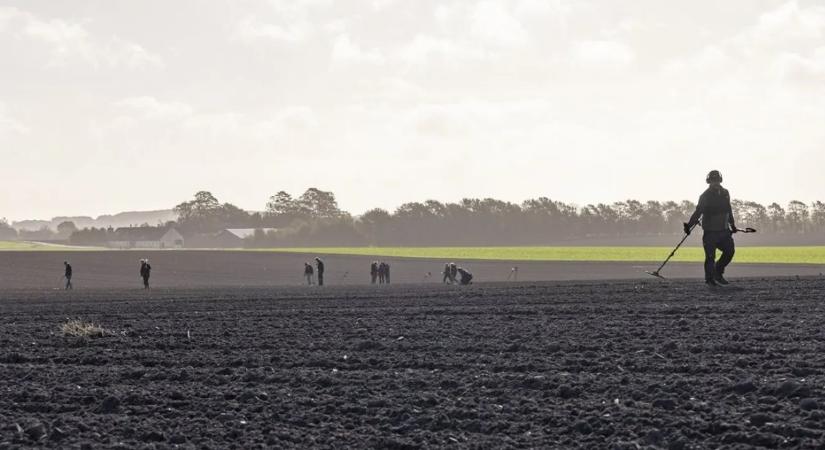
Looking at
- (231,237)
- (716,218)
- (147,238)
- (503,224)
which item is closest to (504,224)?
(503,224)

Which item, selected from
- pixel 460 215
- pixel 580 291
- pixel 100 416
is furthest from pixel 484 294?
pixel 460 215

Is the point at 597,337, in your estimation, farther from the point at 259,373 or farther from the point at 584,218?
the point at 584,218

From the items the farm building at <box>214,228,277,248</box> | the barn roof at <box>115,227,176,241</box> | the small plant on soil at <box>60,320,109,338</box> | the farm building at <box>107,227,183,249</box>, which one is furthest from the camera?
the barn roof at <box>115,227,176,241</box>

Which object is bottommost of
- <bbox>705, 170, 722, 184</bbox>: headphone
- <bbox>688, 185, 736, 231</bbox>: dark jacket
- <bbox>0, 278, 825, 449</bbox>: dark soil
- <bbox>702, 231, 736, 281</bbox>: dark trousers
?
<bbox>0, 278, 825, 449</bbox>: dark soil

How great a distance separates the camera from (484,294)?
1645 cm

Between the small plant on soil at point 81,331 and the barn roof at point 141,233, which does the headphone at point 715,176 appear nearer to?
the small plant on soil at point 81,331

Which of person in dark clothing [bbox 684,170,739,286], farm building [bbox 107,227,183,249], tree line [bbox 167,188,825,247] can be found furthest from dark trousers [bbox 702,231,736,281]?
farm building [bbox 107,227,183,249]

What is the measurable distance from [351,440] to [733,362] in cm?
324

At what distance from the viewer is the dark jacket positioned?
1424cm

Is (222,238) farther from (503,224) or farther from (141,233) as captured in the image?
(503,224)

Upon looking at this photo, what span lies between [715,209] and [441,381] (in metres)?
9.19

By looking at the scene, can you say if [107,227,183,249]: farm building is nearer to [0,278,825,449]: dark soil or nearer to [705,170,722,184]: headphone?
[705,170,722,184]: headphone

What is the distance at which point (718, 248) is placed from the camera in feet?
47.0

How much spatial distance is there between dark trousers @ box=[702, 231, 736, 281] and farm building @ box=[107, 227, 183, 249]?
5022 inches
